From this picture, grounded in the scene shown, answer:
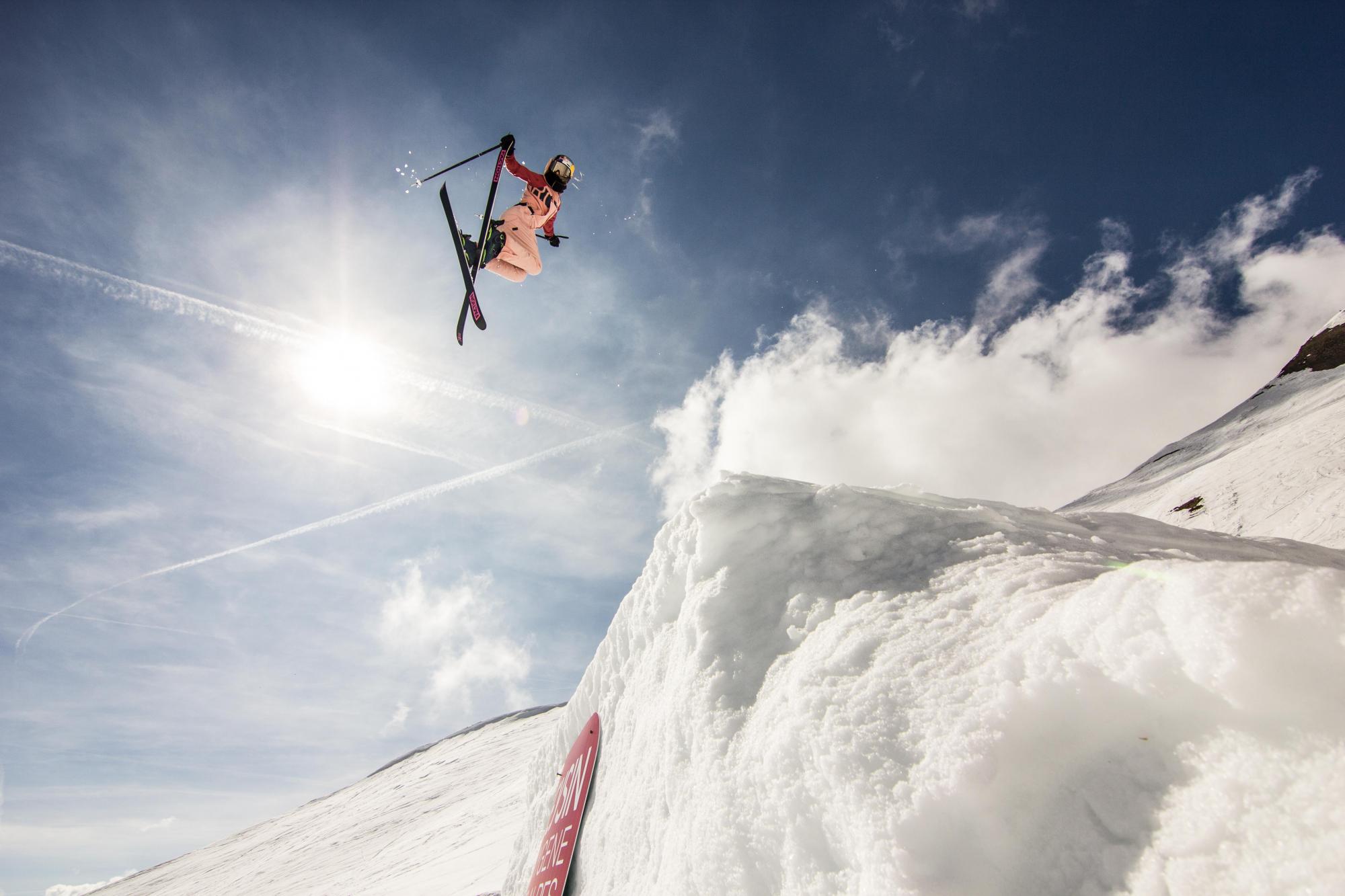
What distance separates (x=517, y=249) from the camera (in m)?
8.78

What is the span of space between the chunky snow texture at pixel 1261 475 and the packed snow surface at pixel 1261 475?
1.0 inches

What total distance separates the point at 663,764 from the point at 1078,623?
199 centimetres

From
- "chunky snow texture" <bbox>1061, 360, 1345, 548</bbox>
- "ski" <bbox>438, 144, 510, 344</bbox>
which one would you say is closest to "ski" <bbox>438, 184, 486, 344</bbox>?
"ski" <bbox>438, 144, 510, 344</bbox>

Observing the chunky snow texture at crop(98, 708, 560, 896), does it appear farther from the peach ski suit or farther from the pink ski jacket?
the pink ski jacket

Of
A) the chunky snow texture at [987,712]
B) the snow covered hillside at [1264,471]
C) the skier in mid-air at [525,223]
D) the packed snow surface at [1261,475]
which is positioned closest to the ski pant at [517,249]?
the skier in mid-air at [525,223]

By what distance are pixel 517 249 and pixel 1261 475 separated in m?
14.5

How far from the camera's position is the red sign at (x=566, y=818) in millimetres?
3834

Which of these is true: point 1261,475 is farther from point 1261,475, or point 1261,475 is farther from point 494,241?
point 494,241

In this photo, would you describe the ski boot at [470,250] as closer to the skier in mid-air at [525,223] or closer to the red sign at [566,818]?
the skier in mid-air at [525,223]

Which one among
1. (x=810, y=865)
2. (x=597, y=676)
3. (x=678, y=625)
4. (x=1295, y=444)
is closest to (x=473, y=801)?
(x=597, y=676)

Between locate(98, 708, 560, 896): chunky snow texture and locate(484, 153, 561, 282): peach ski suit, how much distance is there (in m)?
→ 8.14

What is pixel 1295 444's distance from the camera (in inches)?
466

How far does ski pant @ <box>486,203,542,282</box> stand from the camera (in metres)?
8.70

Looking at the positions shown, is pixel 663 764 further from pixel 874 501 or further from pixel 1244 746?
pixel 1244 746
